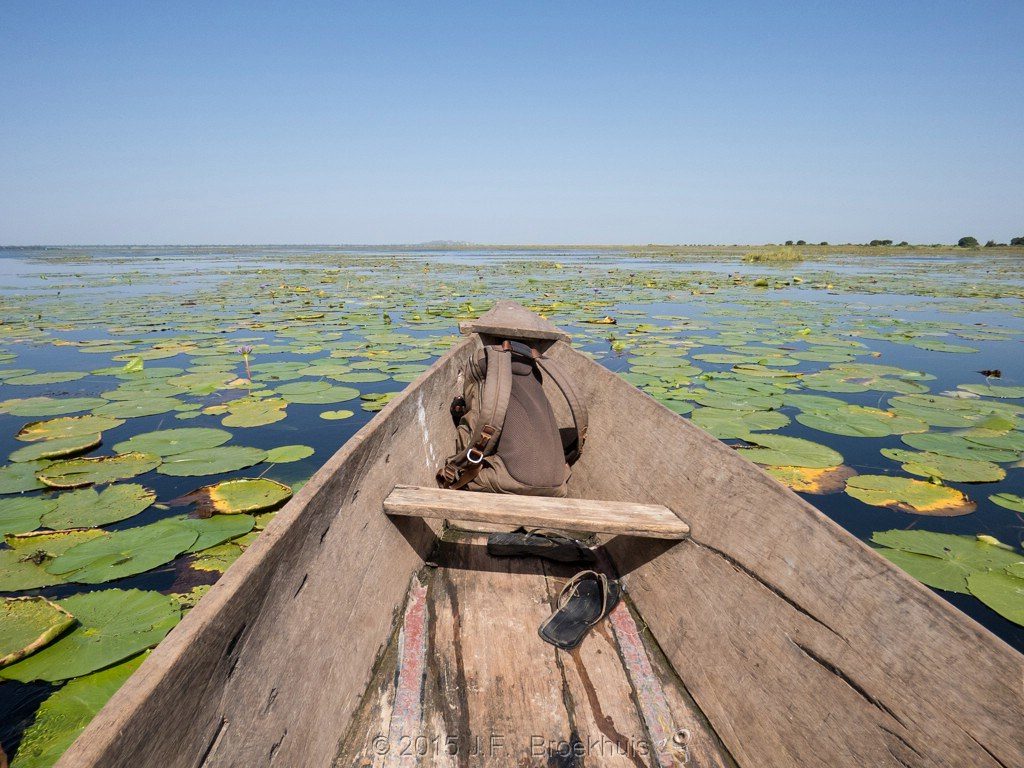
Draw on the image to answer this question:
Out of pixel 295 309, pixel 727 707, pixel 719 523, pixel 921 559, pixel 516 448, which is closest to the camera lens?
pixel 727 707

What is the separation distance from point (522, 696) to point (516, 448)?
104cm

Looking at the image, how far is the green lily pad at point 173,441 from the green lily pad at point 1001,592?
3.80m

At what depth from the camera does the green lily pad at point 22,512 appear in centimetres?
198

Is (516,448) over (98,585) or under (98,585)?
over

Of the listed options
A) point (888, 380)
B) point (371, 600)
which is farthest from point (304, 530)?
point (888, 380)

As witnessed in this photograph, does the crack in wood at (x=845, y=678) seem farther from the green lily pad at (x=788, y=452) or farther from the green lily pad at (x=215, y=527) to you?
the green lily pad at (x=215, y=527)

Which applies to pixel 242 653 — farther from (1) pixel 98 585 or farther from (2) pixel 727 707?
(1) pixel 98 585

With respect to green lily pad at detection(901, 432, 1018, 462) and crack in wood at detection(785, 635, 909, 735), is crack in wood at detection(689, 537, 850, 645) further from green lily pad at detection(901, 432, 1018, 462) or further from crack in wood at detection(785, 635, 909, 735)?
green lily pad at detection(901, 432, 1018, 462)

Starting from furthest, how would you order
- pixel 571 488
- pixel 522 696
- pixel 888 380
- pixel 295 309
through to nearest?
pixel 295 309 → pixel 888 380 → pixel 571 488 → pixel 522 696

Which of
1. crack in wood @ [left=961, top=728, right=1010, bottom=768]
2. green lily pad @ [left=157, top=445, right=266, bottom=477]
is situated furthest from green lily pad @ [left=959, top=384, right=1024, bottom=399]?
green lily pad @ [left=157, top=445, right=266, bottom=477]

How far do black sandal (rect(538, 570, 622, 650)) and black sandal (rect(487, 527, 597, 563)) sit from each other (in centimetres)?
15

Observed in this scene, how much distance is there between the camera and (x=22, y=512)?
210 centimetres

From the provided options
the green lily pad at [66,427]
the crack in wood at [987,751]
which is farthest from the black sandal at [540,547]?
the green lily pad at [66,427]

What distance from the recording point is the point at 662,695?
127 cm
